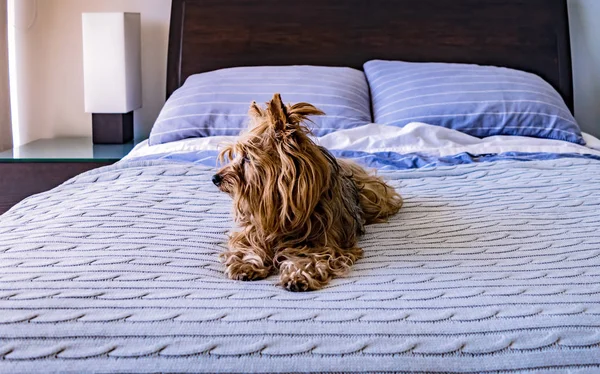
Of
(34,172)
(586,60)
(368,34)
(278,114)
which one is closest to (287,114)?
(278,114)

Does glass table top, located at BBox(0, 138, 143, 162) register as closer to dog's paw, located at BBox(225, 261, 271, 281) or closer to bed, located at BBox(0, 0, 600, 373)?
bed, located at BBox(0, 0, 600, 373)

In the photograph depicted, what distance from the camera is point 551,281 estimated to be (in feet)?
4.32

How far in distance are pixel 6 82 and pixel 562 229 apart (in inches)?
101

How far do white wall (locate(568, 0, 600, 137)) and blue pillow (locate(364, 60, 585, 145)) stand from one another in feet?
2.42

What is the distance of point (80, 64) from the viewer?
3.68 metres

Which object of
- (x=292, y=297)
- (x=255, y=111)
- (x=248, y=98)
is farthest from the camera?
(x=248, y=98)

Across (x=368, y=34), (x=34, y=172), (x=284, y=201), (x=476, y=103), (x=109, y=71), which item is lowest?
(x=34, y=172)

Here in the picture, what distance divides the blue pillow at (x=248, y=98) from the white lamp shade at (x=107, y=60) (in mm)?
384

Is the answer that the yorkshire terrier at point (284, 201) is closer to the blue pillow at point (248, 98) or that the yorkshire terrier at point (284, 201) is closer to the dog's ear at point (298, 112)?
the dog's ear at point (298, 112)

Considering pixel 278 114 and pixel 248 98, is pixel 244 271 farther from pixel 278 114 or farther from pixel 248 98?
pixel 248 98

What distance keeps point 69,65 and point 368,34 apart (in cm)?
157

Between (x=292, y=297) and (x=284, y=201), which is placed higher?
(x=284, y=201)

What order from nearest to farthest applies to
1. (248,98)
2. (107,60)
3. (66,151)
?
(248,98) < (66,151) < (107,60)

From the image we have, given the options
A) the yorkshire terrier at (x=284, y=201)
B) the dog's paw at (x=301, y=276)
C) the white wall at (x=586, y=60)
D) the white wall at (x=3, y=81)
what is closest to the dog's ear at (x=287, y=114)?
the yorkshire terrier at (x=284, y=201)
